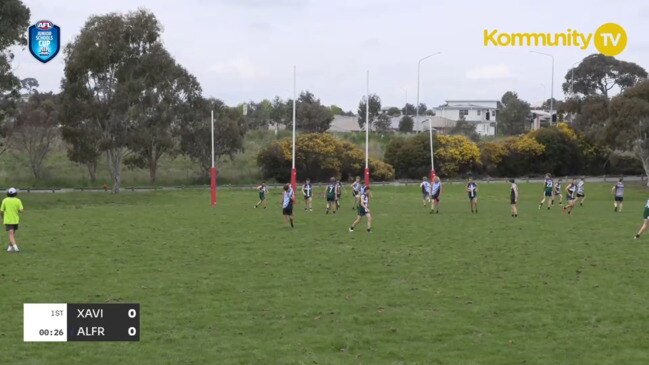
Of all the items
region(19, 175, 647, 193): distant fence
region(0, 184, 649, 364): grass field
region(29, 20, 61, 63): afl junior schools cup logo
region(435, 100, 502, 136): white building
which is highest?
region(435, 100, 502, 136): white building

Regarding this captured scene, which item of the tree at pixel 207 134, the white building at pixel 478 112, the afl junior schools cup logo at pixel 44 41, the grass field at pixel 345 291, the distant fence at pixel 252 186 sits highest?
the white building at pixel 478 112

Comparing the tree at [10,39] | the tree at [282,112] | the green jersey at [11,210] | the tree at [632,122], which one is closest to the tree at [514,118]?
the tree at [282,112]

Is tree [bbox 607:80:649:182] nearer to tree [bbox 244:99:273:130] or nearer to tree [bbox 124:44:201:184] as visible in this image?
tree [bbox 124:44:201:184]

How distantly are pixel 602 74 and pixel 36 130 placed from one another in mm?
74996

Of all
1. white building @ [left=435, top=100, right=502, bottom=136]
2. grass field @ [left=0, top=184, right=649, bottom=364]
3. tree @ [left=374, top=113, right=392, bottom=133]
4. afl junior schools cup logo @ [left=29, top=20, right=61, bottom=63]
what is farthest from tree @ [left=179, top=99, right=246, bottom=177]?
white building @ [left=435, top=100, right=502, bottom=136]

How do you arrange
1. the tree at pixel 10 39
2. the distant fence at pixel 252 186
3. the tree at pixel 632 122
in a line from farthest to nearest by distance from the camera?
the tree at pixel 632 122 < the distant fence at pixel 252 186 < the tree at pixel 10 39

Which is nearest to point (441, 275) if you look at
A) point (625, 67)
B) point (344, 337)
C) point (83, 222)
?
point (344, 337)

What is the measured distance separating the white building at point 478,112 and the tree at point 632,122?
54392 mm

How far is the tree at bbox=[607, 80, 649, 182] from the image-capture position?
2724 inches

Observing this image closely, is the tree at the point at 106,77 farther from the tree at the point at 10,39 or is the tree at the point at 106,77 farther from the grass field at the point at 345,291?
the grass field at the point at 345,291

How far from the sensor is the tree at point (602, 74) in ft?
351

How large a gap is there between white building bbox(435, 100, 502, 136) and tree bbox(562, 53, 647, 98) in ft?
63.1
